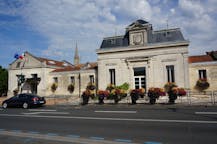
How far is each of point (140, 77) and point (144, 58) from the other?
2.39m

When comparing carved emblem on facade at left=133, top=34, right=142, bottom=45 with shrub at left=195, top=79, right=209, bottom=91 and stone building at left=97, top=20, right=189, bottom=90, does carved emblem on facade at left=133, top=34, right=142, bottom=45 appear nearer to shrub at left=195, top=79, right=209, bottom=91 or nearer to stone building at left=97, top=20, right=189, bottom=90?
stone building at left=97, top=20, right=189, bottom=90

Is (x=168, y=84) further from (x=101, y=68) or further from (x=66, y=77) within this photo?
(x=66, y=77)

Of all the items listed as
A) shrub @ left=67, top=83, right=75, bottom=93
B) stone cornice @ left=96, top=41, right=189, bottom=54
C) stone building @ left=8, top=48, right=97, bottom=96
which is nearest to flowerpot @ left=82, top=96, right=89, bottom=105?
stone building @ left=8, top=48, right=97, bottom=96

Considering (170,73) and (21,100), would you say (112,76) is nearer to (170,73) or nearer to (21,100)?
(170,73)

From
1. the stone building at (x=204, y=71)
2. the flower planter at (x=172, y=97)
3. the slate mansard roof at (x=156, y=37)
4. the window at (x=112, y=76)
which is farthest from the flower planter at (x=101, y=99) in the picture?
the stone building at (x=204, y=71)

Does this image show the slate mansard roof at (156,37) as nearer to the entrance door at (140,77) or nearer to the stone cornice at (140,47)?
the stone cornice at (140,47)

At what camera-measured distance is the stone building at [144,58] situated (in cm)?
2281

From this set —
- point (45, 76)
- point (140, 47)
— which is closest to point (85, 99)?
point (140, 47)

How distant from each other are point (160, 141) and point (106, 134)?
179cm

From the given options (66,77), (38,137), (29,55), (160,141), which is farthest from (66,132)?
(29,55)

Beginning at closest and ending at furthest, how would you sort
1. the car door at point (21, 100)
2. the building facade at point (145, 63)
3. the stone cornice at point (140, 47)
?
the car door at point (21, 100) < the building facade at point (145, 63) < the stone cornice at point (140, 47)

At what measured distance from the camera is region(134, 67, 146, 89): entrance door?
24689mm

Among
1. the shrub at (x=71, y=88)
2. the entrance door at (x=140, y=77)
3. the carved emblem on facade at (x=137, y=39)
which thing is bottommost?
the shrub at (x=71, y=88)

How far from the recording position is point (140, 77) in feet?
81.2
